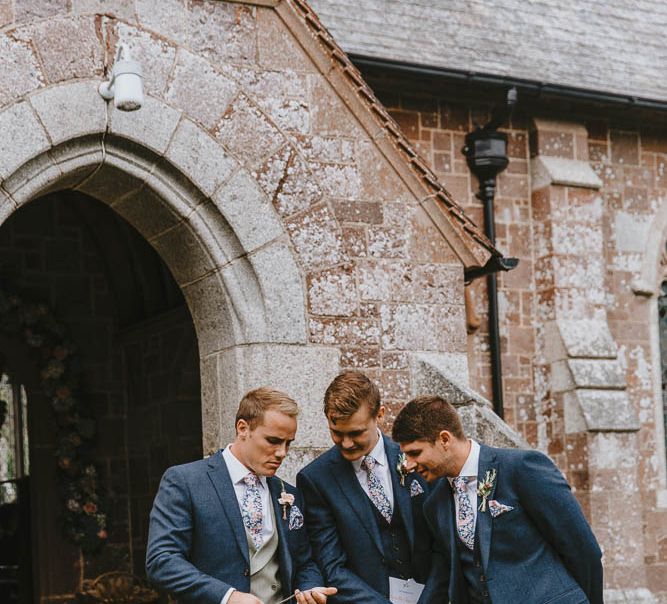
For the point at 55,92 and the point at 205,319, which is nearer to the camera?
the point at 55,92

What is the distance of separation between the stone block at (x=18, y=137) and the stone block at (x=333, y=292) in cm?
173

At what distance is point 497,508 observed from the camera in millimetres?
5051

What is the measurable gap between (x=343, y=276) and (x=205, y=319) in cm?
86

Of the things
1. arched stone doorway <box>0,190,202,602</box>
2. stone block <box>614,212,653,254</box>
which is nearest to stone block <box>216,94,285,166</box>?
arched stone doorway <box>0,190,202,602</box>

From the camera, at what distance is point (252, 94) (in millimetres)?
7648

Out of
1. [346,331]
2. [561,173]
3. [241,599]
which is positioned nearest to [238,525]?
[241,599]

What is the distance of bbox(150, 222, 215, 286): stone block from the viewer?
7.55 m

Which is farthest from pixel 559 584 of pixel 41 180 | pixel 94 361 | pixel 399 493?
pixel 94 361

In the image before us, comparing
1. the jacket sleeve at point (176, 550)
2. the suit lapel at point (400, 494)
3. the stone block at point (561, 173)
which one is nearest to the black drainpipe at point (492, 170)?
the stone block at point (561, 173)

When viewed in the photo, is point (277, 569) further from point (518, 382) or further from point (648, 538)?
point (648, 538)

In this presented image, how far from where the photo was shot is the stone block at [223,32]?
297 inches

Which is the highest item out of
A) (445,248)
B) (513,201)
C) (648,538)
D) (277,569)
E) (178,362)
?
(513,201)

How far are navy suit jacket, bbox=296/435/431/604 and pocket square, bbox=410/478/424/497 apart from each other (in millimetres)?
13

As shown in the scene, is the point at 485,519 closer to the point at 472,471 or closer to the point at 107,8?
the point at 472,471
